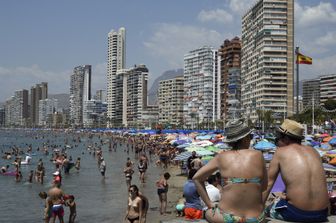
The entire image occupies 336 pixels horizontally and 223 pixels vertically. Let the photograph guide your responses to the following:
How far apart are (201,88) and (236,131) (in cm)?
16127

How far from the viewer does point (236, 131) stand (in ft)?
12.6

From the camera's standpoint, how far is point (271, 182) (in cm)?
414

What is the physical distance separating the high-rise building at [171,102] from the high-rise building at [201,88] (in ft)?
33.4

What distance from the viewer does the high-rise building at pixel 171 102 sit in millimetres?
185525

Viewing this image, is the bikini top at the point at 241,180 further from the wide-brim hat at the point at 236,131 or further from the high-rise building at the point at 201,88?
the high-rise building at the point at 201,88

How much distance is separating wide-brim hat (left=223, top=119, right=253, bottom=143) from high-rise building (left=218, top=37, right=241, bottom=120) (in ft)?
400

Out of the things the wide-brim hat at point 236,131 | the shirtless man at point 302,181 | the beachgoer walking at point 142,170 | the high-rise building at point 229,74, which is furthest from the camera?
the high-rise building at point 229,74

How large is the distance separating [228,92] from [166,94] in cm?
6307

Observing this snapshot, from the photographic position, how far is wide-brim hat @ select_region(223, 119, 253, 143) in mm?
3834

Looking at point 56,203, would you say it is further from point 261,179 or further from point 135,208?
point 261,179

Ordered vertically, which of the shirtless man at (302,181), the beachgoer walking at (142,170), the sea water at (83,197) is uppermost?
the shirtless man at (302,181)

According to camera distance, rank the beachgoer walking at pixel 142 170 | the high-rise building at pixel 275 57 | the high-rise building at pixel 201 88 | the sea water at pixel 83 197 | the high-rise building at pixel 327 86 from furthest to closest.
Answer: the high-rise building at pixel 327 86 → the high-rise building at pixel 201 88 → the high-rise building at pixel 275 57 → the beachgoer walking at pixel 142 170 → the sea water at pixel 83 197

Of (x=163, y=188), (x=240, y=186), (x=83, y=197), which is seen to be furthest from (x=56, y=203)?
(x=240, y=186)

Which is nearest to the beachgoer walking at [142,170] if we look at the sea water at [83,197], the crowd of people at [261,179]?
the sea water at [83,197]
